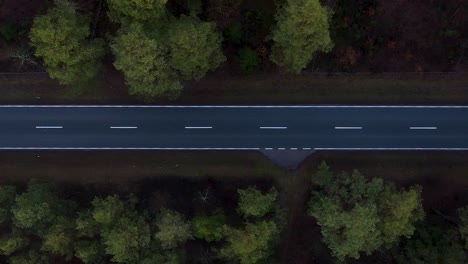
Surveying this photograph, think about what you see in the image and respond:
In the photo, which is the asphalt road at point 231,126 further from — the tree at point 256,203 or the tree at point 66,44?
the tree at point 256,203

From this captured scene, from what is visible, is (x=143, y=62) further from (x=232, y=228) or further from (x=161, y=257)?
(x=161, y=257)

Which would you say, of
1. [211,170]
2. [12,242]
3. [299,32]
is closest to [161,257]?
[211,170]

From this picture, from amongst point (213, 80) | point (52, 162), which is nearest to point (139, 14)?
point (213, 80)

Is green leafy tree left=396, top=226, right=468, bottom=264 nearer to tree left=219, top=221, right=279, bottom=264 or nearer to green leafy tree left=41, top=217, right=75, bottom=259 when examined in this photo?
tree left=219, top=221, right=279, bottom=264

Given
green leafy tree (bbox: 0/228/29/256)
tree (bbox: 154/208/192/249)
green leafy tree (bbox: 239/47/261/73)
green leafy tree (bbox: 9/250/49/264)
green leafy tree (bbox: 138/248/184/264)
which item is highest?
green leafy tree (bbox: 239/47/261/73)

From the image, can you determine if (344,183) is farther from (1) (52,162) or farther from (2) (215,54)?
(1) (52,162)

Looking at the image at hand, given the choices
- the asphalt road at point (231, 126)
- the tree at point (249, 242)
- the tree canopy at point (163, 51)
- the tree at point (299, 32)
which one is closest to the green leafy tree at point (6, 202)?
the asphalt road at point (231, 126)

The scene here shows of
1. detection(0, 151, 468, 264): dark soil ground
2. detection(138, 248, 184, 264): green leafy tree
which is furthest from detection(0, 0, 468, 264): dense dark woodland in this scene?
detection(0, 151, 468, 264): dark soil ground
